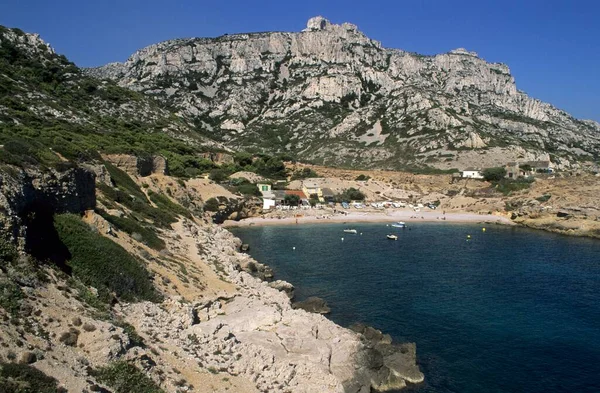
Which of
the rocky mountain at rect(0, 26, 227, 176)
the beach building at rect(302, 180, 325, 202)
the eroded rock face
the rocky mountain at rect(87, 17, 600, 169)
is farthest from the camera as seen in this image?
the rocky mountain at rect(87, 17, 600, 169)

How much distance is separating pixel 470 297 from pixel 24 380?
31.1 meters

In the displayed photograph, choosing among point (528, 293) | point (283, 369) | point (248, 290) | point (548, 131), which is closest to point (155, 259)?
point (248, 290)

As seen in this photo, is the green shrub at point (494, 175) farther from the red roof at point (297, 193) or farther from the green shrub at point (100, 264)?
the green shrub at point (100, 264)

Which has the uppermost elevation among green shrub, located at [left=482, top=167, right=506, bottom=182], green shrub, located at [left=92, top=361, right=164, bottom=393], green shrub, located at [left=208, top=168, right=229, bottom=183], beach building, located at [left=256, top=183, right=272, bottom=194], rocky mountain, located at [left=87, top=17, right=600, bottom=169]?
rocky mountain, located at [left=87, top=17, right=600, bottom=169]

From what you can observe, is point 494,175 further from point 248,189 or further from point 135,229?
point 135,229

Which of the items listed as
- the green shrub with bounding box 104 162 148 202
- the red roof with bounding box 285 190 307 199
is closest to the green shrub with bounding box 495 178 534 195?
the red roof with bounding box 285 190 307 199

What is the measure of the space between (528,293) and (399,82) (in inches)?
6626

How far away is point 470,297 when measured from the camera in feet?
111

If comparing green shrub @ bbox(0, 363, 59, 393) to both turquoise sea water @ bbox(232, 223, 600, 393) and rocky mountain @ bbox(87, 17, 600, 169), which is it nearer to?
turquoise sea water @ bbox(232, 223, 600, 393)

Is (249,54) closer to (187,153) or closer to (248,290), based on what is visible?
(187,153)

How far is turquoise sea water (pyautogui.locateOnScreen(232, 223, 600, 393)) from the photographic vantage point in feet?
73.0

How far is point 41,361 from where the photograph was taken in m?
10.9

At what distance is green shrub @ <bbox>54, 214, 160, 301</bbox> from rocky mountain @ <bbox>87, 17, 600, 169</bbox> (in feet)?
400

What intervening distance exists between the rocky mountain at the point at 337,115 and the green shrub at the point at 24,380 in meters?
132
